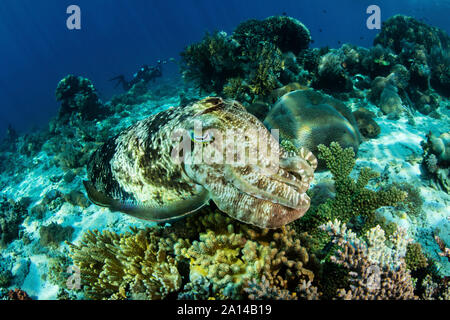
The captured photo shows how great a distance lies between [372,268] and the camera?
2.54 meters

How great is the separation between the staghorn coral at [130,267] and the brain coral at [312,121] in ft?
12.8

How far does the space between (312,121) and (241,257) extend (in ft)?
13.3

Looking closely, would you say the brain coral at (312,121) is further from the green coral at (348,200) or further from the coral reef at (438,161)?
the coral reef at (438,161)

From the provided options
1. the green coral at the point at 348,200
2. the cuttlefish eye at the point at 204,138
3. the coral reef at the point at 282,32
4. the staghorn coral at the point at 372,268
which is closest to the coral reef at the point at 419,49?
the coral reef at the point at 282,32

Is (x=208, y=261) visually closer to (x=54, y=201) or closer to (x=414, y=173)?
(x=414, y=173)

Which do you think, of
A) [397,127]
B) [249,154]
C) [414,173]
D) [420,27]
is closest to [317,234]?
[249,154]

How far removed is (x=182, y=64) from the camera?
1052 centimetres

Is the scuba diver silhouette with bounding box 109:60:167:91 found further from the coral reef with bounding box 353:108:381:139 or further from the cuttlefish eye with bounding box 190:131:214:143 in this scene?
the cuttlefish eye with bounding box 190:131:214:143

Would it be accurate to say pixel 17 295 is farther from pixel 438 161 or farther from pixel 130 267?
pixel 438 161

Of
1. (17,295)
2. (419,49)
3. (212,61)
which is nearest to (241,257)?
(17,295)

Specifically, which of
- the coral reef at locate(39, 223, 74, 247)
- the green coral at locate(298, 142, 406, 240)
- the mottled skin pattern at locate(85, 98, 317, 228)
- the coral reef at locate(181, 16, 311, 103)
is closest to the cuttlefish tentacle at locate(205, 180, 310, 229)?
the mottled skin pattern at locate(85, 98, 317, 228)

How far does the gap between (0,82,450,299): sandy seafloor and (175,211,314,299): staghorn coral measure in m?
2.68
